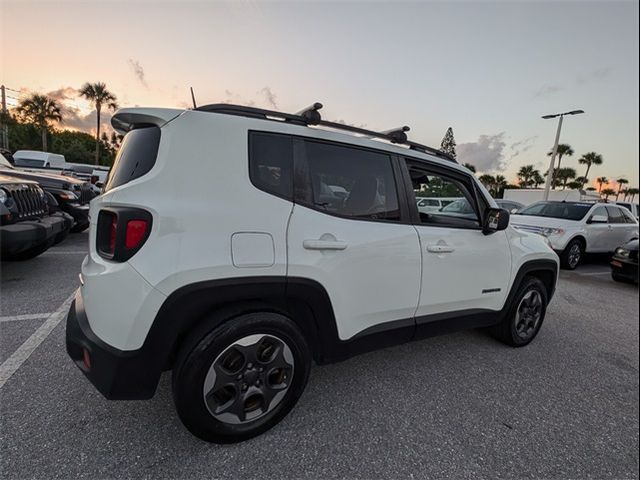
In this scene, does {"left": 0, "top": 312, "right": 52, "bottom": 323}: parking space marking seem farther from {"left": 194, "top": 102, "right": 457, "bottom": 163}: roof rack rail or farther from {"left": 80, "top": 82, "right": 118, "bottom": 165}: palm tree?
{"left": 80, "top": 82, "right": 118, "bottom": 165}: palm tree

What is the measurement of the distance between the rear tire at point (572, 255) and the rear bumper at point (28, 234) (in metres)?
9.78

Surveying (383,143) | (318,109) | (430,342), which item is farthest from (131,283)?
(430,342)

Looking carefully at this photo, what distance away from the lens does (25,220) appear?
13.7ft

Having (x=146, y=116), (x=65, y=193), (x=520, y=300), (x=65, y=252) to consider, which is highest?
(x=146, y=116)

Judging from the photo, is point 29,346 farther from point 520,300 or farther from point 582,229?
point 582,229

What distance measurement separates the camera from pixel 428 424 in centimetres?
218

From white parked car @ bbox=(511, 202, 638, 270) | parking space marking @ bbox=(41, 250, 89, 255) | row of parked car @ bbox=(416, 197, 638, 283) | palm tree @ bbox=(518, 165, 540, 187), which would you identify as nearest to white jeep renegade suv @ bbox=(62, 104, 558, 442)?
parking space marking @ bbox=(41, 250, 89, 255)

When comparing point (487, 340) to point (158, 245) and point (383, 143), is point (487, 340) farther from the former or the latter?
point (158, 245)

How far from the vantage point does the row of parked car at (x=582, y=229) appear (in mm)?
6752

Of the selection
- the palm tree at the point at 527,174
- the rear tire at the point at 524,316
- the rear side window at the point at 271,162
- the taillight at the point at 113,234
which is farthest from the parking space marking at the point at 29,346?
the palm tree at the point at 527,174

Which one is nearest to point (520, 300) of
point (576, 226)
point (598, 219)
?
point (576, 226)

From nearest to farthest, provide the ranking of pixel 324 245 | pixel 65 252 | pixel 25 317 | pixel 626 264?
pixel 324 245 → pixel 25 317 → pixel 65 252 → pixel 626 264

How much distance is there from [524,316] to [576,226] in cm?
607

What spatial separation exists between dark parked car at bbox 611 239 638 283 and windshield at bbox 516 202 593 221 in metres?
1.76
